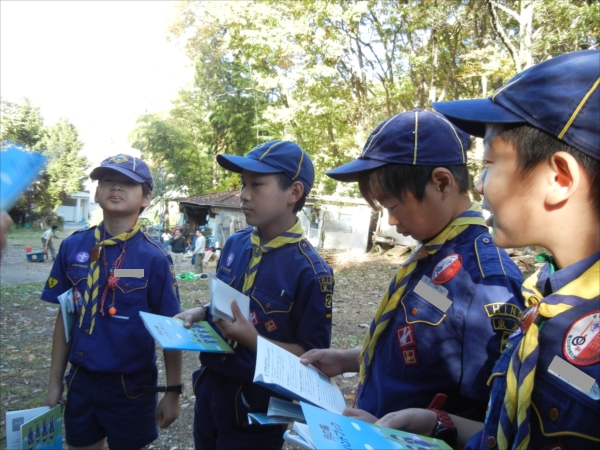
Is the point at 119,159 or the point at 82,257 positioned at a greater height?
the point at 119,159

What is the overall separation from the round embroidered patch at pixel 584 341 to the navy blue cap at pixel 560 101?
12.6 inches

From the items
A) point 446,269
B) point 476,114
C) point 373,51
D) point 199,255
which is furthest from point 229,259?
point 373,51

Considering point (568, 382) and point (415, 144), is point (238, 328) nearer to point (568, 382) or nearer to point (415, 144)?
point (415, 144)

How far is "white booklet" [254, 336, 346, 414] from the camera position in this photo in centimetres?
139

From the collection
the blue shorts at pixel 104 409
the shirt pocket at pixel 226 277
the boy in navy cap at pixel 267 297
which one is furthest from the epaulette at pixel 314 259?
the blue shorts at pixel 104 409

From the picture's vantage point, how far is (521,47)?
1029cm

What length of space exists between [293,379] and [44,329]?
6974 mm

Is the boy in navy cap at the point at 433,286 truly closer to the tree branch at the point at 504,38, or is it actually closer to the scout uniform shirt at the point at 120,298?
the scout uniform shirt at the point at 120,298

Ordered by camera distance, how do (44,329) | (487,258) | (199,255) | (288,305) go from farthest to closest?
(199,255) → (44,329) → (288,305) → (487,258)

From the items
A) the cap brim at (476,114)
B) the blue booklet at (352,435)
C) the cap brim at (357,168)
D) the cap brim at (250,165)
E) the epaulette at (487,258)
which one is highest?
the cap brim at (476,114)

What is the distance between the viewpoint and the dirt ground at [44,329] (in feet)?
14.3

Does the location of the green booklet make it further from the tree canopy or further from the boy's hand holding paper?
the tree canopy

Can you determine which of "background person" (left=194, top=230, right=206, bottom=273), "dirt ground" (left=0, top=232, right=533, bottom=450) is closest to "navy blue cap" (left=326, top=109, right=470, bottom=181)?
"dirt ground" (left=0, top=232, right=533, bottom=450)

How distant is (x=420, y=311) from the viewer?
58.5 inches
